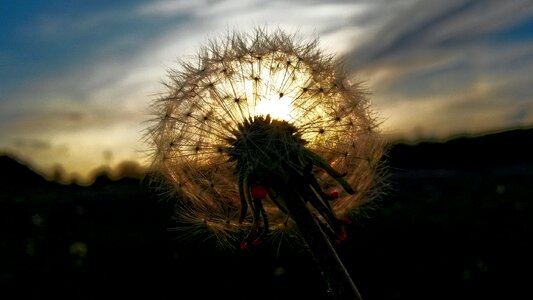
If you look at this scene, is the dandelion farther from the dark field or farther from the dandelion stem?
the dark field

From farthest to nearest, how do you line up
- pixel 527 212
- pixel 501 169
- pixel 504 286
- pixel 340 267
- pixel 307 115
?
pixel 501 169
pixel 527 212
pixel 504 286
pixel 307 115
pixel 340 267

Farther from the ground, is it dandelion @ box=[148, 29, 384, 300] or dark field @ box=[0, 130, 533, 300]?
dandelion @ box=[148, 29, 384, 300]

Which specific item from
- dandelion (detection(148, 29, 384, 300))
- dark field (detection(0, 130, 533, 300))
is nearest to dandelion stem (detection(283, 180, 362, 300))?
dandelion (detection(148, 29, 384, 300))

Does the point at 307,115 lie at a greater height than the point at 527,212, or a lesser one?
greater

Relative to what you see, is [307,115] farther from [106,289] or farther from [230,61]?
[106,289]

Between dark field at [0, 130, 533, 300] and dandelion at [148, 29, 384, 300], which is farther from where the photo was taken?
dark field at [0, 130, 533, 300]

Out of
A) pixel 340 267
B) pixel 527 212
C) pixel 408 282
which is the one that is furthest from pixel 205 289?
pixel 340 267

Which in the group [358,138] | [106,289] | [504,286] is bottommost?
[504,286]
